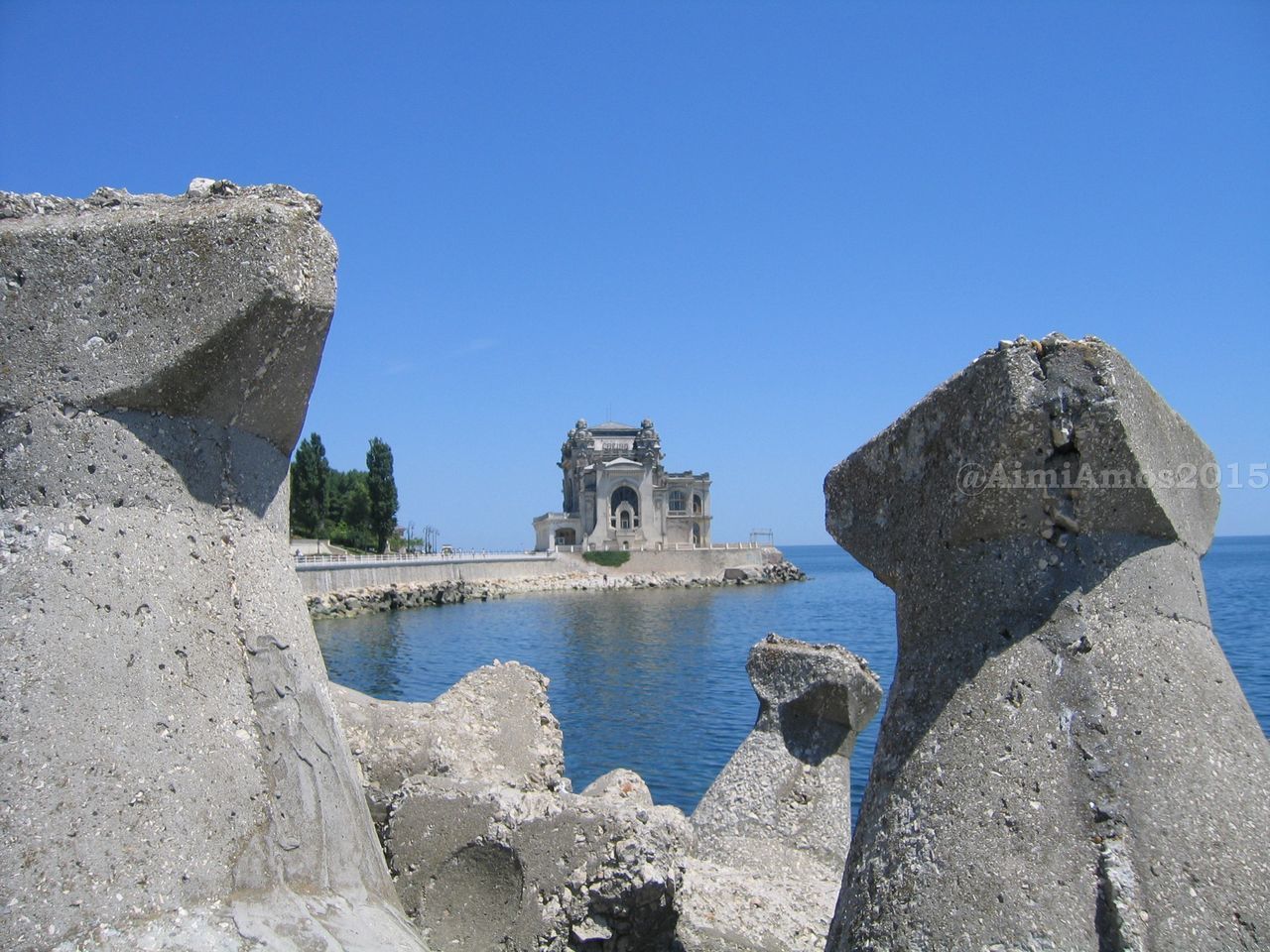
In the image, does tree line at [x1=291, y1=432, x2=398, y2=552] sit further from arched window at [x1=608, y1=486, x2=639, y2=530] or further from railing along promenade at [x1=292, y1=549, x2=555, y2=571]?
arched window at [x1=608, y1=486, x2=639, y2=530]

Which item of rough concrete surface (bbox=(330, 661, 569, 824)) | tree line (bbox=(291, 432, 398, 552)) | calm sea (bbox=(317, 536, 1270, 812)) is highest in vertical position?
tree line (bbox=(291, 432, 398, 552))

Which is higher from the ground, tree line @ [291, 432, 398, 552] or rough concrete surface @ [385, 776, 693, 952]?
tree line @ [291, 432, 398, 552]

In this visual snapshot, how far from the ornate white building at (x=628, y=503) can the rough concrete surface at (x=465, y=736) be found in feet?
245

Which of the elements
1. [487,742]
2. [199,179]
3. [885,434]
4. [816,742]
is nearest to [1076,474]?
[885,434]

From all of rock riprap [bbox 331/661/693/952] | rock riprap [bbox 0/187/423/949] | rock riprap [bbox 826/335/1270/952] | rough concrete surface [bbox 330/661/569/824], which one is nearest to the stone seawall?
rough concrete surface [bbox 330/661/569/824]

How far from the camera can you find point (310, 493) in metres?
67.8

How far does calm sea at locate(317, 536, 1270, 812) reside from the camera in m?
15.7

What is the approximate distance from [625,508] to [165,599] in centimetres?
8379

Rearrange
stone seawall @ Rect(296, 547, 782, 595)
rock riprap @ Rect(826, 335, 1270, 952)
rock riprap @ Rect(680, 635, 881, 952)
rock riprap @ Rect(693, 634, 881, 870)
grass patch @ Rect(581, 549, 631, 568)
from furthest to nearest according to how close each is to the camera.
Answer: grass patch @ Rect(581, 549, 631, 568), stone seawall @ Rect(296, 547, 782, 595), rock riprap @ Rect(693, 634, 881, 870), rock riprap @ Rect(680, 635, 881, 952), rock riprap @ Rect(826, 335, 1270, 952)

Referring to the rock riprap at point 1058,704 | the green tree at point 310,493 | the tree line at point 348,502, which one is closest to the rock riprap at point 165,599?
the rock riprap at point 1058,704

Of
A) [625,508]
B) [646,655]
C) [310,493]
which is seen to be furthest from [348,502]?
[646,655]

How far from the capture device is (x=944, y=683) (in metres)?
2.67

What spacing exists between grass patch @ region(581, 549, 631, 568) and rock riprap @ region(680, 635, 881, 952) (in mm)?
69583

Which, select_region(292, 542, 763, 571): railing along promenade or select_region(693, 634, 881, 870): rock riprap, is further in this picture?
select_region(292, 542, 763, 571): railing along promenade
